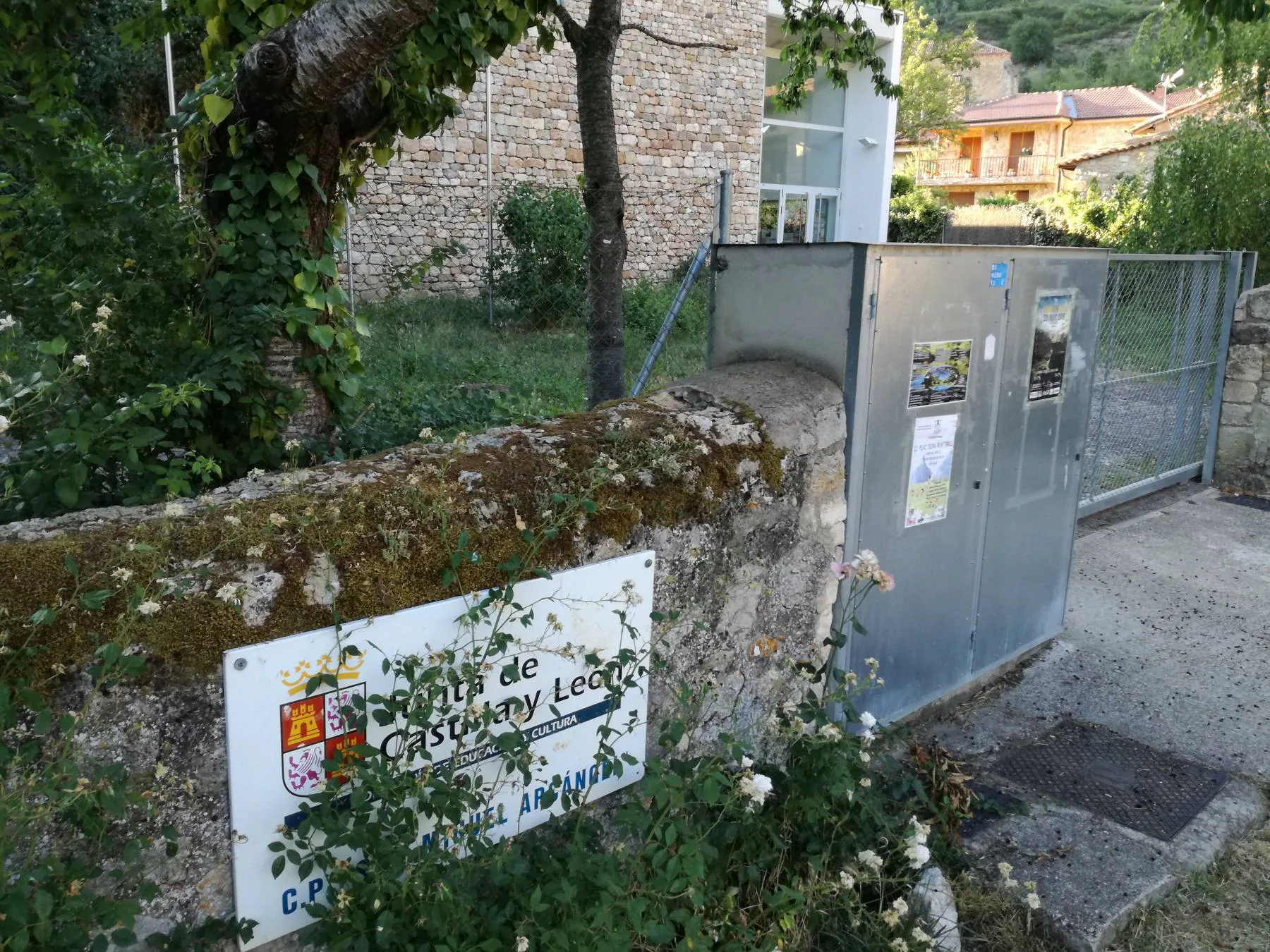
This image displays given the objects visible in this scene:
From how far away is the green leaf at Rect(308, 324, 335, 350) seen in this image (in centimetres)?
300

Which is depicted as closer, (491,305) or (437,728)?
(437,728)

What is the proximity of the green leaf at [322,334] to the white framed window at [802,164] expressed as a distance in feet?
56.7

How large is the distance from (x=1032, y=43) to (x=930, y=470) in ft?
261

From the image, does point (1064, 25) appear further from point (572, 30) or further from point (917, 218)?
point (572, 30)

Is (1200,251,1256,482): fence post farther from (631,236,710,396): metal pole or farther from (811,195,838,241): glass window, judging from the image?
(811,195,838,241): glass window

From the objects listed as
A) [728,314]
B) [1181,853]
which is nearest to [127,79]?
[728,314]

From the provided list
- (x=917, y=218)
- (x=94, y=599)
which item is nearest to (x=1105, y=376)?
(x=94, y=599)

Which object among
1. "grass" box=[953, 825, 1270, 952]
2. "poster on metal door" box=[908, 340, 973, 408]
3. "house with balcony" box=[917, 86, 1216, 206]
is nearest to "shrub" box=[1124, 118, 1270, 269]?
"poster on metal door" box=[908, 340, 973, 408]

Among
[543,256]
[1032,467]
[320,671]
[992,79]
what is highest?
[992,79]

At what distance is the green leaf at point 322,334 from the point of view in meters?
3.00

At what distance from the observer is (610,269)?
4785mm

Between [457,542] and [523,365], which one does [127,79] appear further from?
[457,542]

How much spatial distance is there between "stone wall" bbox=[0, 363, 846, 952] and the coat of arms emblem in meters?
0.14

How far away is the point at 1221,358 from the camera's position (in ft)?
26.3
